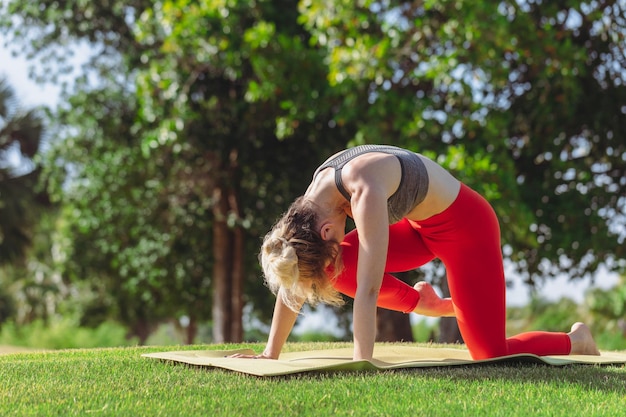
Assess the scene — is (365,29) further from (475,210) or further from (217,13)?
(475,210)

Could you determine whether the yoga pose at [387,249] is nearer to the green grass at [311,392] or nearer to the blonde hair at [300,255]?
the blonde hair at [300,255]

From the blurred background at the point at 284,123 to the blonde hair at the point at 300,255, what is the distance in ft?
15.6

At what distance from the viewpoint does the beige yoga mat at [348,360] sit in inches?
144

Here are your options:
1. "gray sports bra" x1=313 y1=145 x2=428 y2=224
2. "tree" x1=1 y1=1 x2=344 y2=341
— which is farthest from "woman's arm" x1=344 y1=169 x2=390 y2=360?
"tree" x1=1 y1=1 x2=344 y2=341

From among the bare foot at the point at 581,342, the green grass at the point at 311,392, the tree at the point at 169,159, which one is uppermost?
the tree at the point at 169,159

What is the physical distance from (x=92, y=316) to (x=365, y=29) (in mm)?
11935

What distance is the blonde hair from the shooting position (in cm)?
351

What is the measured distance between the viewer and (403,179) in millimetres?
3695

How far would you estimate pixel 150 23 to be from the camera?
10742mm

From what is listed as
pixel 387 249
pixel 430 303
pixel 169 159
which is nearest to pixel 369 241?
pixel 387 249

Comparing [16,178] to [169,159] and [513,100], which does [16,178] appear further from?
[513,100]

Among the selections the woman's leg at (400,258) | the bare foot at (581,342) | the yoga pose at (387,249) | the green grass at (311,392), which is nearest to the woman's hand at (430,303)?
the yoga pose at (387,249)

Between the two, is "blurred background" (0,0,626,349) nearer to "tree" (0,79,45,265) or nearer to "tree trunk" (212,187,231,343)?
"tree trunk" (212,187,231,343)

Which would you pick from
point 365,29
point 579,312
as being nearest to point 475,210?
point 365,29
